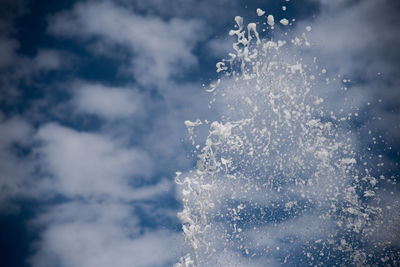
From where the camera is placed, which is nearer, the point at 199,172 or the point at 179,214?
the point at 179,214

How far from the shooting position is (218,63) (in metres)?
15.5

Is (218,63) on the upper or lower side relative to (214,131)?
upper

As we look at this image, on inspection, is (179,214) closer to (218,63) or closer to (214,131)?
(214,131)

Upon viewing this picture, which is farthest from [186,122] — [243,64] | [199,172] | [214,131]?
[243,64]

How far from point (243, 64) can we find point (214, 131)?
4964mm

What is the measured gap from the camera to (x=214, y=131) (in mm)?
17172

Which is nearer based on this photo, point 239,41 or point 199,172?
point 239,41

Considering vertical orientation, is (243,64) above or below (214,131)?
above

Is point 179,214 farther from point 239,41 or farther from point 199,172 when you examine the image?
point 239,41

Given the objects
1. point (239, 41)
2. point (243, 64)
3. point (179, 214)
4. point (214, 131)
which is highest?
point (239, 41)

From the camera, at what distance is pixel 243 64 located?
52.6 feet

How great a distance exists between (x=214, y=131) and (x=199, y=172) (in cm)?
319

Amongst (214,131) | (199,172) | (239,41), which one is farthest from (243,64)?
(199,172)

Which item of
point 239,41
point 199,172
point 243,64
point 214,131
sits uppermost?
point 239,41
